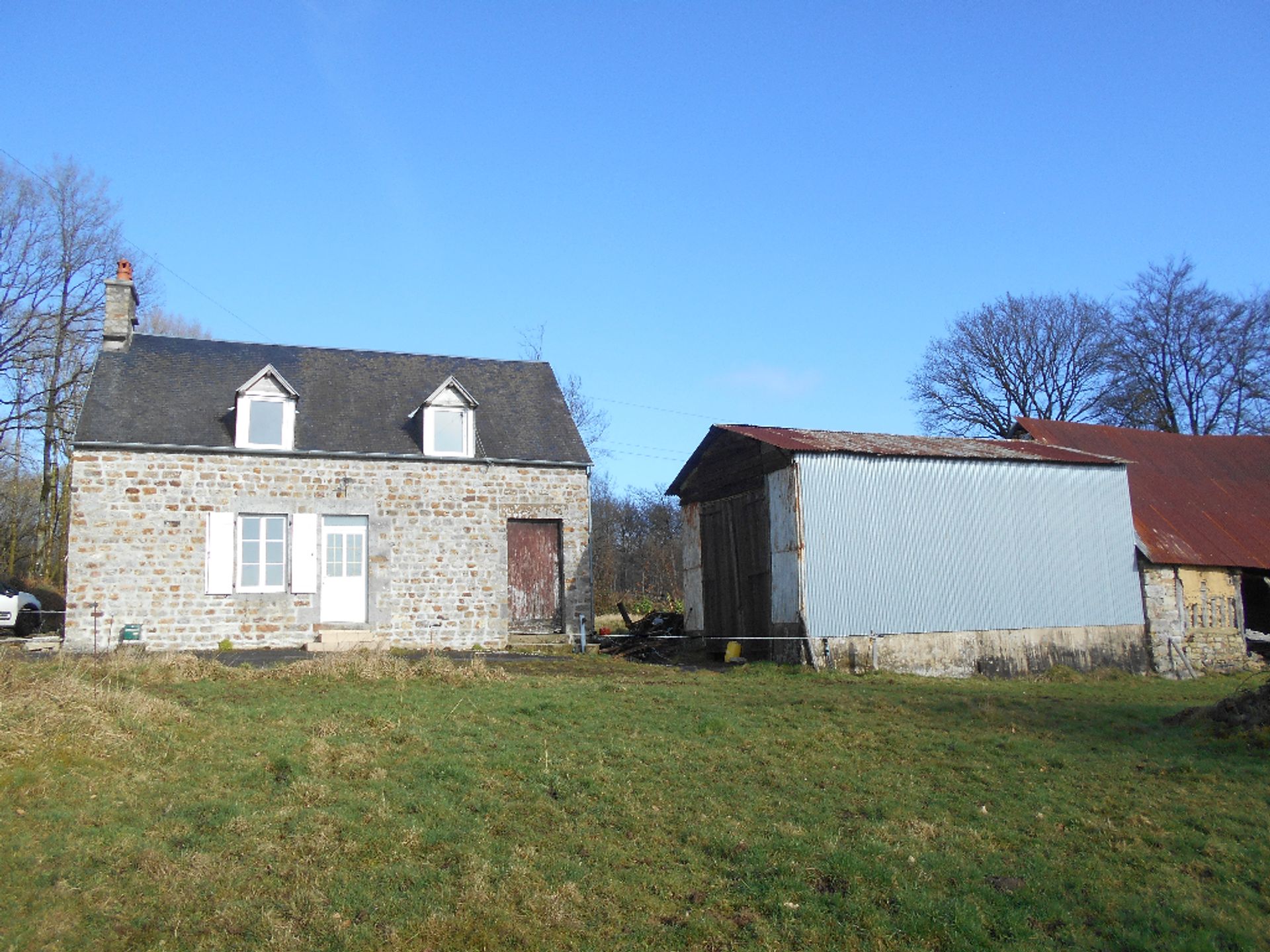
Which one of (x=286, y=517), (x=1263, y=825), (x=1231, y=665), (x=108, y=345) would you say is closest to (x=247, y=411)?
(x=286, y=517)

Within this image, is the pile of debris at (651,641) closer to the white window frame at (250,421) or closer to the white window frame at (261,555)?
the white window frame at (261,555)

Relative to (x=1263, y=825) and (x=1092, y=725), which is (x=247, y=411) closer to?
(x=1092, y=725)

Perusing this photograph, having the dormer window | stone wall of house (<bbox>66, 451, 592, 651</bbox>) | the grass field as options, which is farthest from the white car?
the grass field

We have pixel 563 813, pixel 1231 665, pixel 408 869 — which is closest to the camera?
pixel 408 869

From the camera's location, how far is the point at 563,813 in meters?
7.69

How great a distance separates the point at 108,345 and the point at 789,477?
1474 centimetres

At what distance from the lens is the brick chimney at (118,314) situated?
20688mm

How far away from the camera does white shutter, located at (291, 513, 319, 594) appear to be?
19.3m

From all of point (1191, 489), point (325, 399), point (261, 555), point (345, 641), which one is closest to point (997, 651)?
point (1191, 489)

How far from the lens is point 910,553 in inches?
712

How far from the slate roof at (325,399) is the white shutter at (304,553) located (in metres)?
1.47

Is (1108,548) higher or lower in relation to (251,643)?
higher

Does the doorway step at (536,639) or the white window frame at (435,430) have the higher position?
the white window frame at (435,430)

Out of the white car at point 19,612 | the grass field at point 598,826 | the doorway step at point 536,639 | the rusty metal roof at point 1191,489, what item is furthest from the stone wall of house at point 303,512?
the rusty metal roof at point 1191,489
